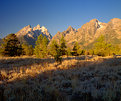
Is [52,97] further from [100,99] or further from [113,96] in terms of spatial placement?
[113,96]

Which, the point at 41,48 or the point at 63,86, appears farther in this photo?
the point at 41,48

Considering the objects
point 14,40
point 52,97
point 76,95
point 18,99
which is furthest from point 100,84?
point 14,40

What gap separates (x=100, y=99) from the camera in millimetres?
2672

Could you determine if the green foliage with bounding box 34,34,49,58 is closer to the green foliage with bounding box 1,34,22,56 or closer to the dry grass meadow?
the green foliage with bounding box 1,34,22,56

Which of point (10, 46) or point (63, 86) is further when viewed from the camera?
point (10, 46)

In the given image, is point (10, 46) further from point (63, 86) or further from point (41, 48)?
point (63, 86)

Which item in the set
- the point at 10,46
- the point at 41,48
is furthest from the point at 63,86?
the point at 10,46

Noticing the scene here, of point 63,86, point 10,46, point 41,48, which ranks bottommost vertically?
point 63,86

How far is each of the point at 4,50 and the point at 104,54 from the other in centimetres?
2997

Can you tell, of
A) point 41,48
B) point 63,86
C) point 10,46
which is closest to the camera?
point 63,86

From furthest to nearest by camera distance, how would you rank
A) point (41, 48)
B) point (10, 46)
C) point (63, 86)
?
point (41, 48) < point (10, 46) < point (63, 86)

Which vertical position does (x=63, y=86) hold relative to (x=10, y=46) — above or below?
below

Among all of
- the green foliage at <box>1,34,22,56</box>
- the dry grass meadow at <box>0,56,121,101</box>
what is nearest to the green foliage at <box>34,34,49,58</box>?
the green foliage at <box>1,34,22,56</box>

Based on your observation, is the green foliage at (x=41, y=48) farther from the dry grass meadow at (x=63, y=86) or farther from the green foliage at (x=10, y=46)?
the dry grass meadow at (x=63, y=86)
